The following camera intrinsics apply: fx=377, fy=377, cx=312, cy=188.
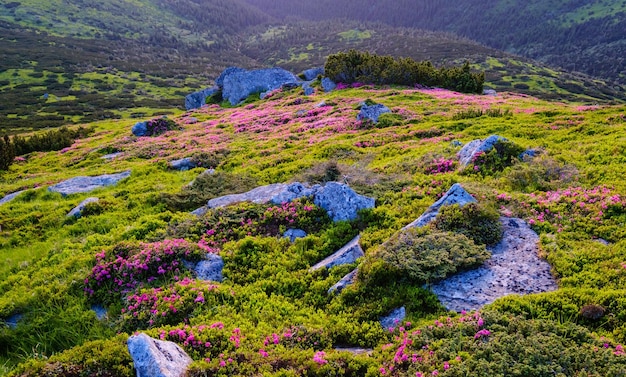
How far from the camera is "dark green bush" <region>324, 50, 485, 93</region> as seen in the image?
4953cm

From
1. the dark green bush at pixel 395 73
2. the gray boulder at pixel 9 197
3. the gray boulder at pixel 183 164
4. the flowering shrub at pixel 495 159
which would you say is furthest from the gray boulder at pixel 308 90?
Answer: the flowering shrub at pixel 495 159

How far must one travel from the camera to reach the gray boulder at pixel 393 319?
8844 millimetres

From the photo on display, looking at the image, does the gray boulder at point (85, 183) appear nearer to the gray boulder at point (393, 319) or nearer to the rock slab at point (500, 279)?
Result: the gray boulder at point (393, 319)

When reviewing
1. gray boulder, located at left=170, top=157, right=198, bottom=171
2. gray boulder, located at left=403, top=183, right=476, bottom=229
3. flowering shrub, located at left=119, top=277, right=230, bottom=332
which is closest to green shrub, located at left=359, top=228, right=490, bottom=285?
gray boulder, located at left=403, top=183, right=476, bottom=229

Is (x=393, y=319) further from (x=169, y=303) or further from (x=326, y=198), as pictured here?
(x=326, y=198)

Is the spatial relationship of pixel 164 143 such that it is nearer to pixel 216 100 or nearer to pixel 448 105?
pixel 448 105

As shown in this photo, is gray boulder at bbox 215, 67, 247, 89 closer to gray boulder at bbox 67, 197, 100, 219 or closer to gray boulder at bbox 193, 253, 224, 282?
gray boulder at bbox 67, 197, 100, 219

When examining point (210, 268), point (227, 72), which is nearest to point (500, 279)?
point (210, 268)

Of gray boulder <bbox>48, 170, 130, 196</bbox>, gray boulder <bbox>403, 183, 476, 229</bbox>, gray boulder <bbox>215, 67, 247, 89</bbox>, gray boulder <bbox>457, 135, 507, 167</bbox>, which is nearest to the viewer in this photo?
gray boulder <bbox>403, 183, 476, 229</bbox>

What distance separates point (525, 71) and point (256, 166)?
167m

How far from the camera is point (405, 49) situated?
196500 millimetres

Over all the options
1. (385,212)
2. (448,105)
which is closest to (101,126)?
(448,105)

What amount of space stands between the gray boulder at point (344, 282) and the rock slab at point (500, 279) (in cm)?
213

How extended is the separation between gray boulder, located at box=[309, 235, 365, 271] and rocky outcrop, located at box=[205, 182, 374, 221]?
217 centimetres
